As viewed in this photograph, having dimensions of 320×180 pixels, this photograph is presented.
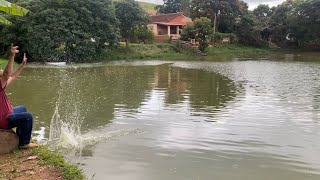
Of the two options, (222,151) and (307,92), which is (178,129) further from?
(307,92)

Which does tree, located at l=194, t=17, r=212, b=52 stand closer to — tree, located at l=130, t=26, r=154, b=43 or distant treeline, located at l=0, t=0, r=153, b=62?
tree, located at l=130, t=26, r=154, b=43

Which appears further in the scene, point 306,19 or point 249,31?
point 249,31

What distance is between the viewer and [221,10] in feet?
167

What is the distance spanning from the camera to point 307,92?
50.5 ft

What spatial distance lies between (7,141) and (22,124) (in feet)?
1.16

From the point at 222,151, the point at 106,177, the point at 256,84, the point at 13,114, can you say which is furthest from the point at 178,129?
the point at 256,84

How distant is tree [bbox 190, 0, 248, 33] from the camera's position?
49562mm

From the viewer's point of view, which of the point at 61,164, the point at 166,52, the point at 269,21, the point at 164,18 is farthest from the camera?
the point at 269,21

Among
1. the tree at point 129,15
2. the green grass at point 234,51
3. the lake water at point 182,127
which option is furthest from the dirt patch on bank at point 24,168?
the green grass at point 234,51

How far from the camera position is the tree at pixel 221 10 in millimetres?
49562

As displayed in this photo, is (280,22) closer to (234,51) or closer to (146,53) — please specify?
(234,51)

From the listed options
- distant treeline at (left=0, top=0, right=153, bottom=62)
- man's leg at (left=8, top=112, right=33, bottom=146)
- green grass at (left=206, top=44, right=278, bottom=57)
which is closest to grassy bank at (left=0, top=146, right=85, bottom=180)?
man's leg at (left=8, top=112, right=33, bottom=146)

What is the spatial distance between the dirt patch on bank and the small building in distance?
150ft

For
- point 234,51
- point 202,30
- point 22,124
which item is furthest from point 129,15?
point 22,124
